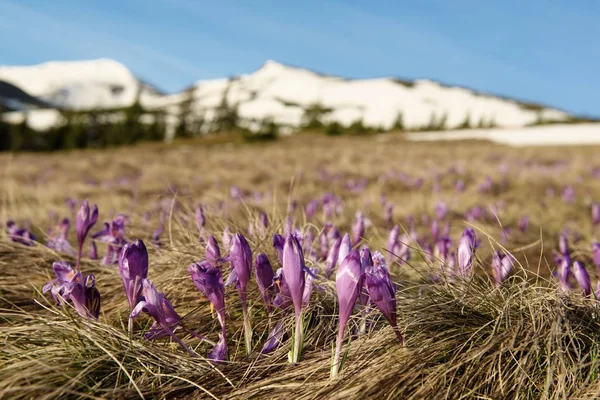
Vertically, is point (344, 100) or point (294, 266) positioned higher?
point (344, 100)

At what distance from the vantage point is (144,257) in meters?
1.56

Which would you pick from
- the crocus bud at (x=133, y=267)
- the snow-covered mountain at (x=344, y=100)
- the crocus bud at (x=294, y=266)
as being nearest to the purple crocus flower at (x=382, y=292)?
the crocus bud at (x=294, y=266)

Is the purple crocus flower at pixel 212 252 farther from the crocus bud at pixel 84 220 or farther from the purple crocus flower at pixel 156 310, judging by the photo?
the crocus bud at pixel 84 220

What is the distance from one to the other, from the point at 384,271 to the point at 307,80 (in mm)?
164008

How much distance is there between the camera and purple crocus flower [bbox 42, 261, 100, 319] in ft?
5.04

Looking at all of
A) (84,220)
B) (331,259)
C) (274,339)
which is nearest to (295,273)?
(274,339)

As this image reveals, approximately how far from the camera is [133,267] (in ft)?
5.07

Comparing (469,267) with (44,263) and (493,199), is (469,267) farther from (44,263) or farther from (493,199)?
(493,199)

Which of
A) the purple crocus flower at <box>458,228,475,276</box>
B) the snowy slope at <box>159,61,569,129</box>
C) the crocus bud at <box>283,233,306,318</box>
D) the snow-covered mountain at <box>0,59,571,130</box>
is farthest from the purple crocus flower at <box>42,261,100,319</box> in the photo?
the snowy slope at <box>159,61,569,129</box>

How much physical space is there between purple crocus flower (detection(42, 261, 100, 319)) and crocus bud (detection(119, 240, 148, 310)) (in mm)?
128

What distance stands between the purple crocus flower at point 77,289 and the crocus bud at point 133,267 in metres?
0.13

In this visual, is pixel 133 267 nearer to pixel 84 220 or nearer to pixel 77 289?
pixel 77 289

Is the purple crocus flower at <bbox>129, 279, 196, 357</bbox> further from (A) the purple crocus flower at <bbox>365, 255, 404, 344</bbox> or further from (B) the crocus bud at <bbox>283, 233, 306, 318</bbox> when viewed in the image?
(A) the purple crocus flower at <bbox>365, 255, 404, 344</bbox>

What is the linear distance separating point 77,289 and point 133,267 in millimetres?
194
